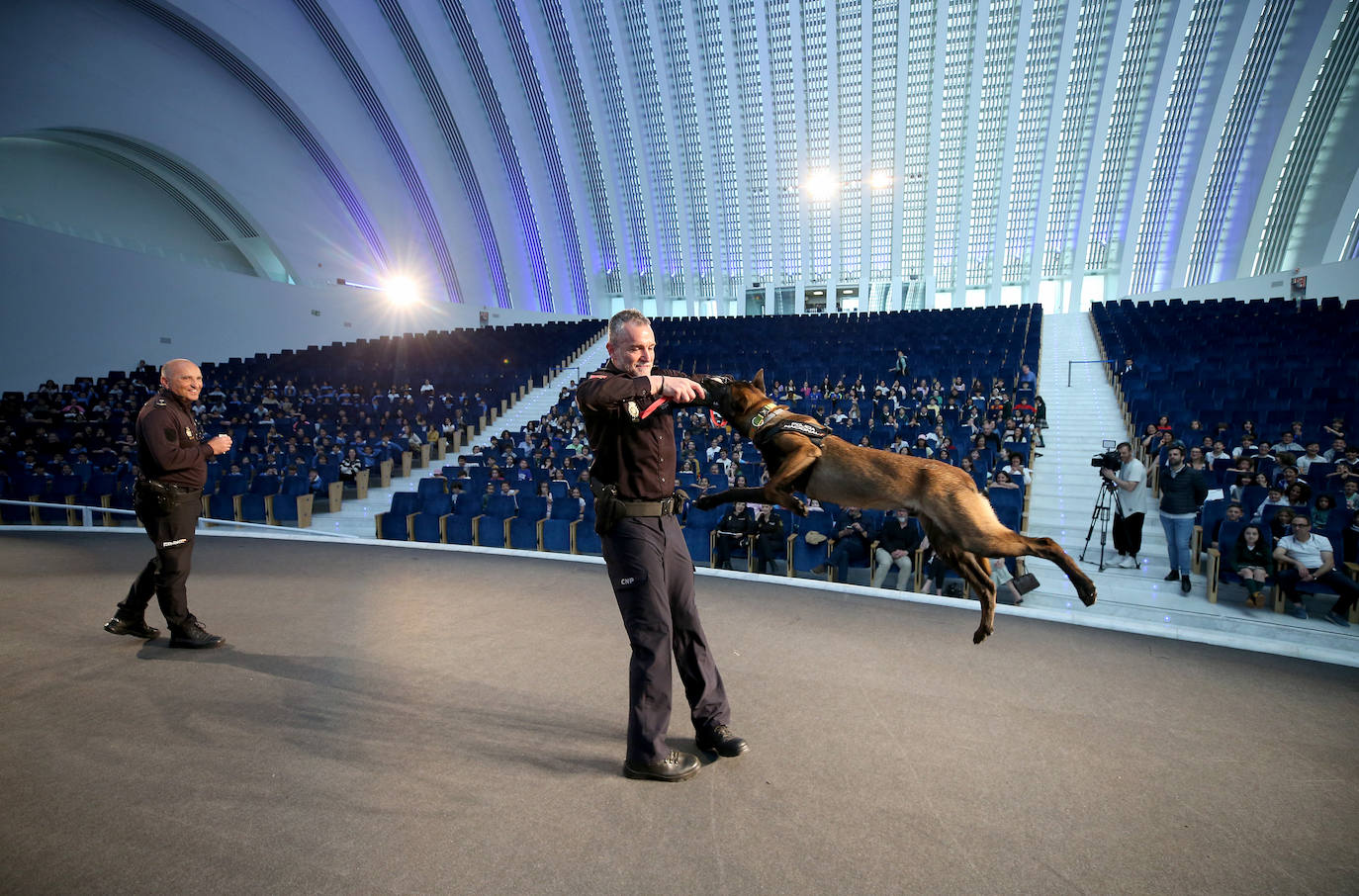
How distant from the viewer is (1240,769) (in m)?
2.57

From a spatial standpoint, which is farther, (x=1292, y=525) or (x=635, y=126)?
(x=635, y=126)

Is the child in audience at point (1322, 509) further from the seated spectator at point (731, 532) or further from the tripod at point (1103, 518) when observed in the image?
the seated spectator at point (731, 532)

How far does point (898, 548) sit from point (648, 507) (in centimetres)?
439

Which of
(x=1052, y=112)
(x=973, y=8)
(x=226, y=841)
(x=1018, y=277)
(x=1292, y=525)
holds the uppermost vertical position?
(x=973, y=8)

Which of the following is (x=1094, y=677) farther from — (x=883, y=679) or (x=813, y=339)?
(x=813, y=339)

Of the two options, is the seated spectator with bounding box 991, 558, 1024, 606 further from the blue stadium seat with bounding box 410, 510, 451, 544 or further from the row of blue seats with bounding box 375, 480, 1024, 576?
the blue stadium seat with bounding box 410, 510, 451, 544

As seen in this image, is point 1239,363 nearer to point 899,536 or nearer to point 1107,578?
point 1107,578

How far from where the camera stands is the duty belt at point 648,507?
2510mm

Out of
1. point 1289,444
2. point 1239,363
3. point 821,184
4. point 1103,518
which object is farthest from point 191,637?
point 821,184

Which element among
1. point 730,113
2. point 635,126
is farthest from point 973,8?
point 635,126

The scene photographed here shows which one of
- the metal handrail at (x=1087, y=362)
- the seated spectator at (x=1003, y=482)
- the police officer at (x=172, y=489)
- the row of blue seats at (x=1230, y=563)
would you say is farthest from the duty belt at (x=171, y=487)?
the metal handrail at (x=1087, y=362)

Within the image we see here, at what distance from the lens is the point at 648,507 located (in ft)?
8.33

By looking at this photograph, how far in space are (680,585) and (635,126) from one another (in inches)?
1242

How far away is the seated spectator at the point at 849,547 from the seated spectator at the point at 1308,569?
3319mm
